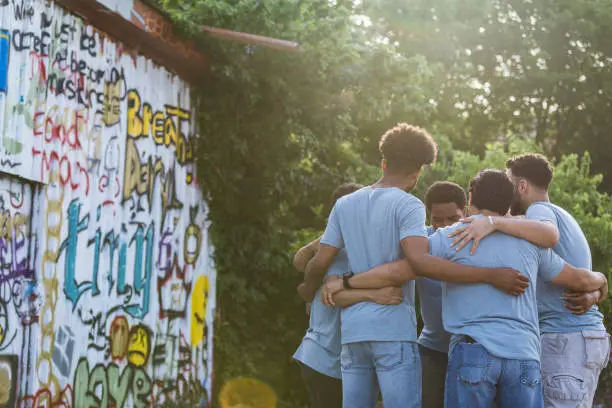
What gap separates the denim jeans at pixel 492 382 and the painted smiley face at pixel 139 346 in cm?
452

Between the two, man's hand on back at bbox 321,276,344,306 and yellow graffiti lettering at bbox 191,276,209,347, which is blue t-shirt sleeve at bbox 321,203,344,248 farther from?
yellow graffiti lettering at bbox 191,276,209,347

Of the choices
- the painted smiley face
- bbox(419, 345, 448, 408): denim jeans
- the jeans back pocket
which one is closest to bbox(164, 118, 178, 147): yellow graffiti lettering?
the painted smiley face

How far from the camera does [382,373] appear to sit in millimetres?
4750

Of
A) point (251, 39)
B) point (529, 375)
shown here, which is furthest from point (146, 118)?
point (529, 375)

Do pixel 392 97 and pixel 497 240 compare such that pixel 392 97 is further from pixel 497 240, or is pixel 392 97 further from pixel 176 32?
pixel 497 240

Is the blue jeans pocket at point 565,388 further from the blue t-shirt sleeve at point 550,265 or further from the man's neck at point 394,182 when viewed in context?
the man's neck at point 394,182

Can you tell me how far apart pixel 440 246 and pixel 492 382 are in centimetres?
76

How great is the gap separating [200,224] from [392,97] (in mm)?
3295

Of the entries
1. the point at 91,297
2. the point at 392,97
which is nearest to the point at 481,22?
the point at 392,97

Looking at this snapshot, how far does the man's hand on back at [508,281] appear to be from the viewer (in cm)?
460

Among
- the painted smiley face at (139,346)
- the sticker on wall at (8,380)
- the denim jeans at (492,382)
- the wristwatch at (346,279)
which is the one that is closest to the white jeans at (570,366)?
the denim jeans at (492,382)

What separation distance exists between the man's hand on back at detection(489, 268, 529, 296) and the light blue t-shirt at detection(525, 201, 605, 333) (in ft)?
1.98

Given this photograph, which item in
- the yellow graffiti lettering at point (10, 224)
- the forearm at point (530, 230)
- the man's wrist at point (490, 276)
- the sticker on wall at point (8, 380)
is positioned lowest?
the sticker on wall at point (8, 380)

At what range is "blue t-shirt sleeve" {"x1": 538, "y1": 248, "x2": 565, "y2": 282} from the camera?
16.3 ft
